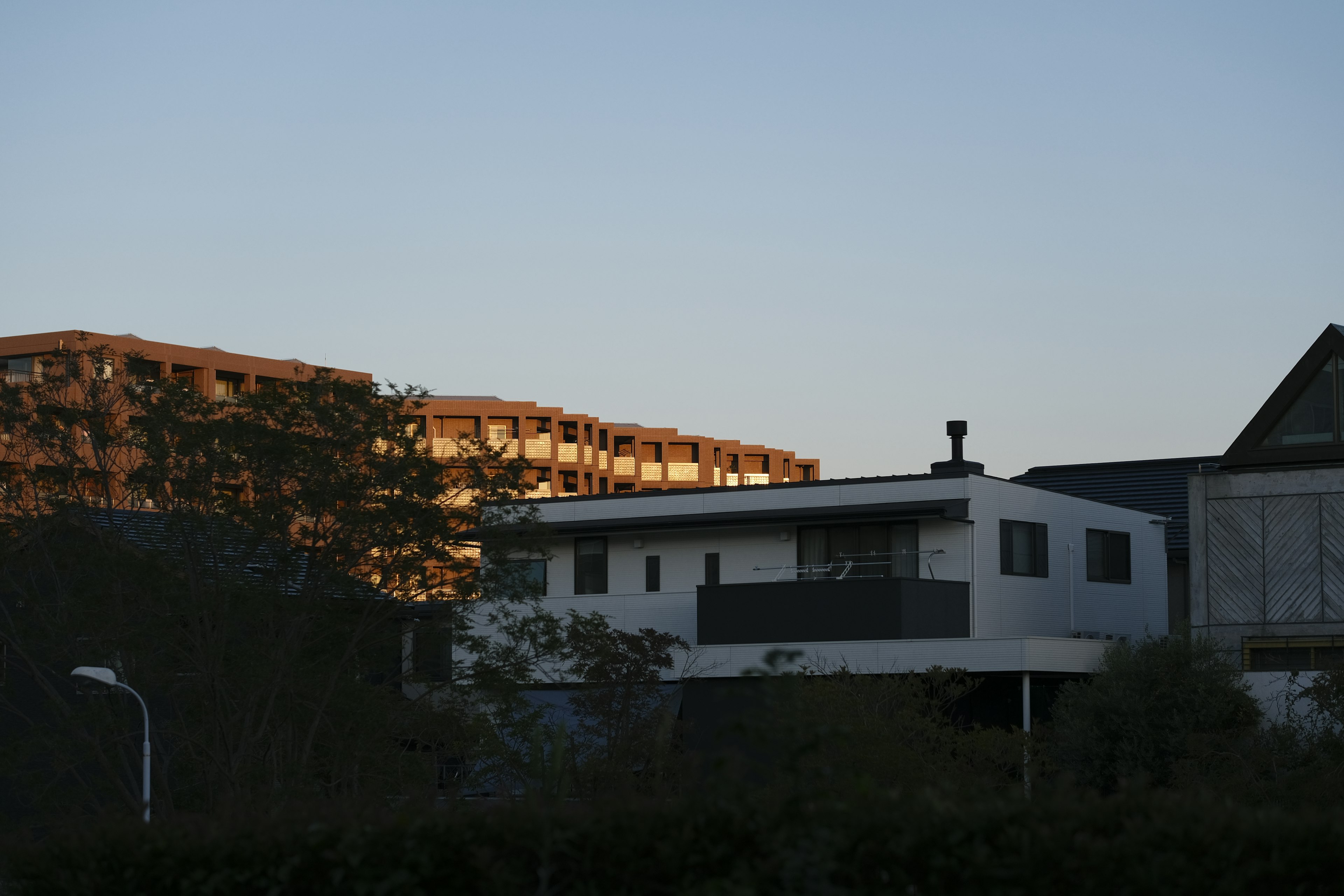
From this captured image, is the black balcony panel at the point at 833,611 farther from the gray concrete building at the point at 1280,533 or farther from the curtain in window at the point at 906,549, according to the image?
the gray concrete building at the point at 1280,533

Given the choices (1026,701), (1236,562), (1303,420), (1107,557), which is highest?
(1303,420)

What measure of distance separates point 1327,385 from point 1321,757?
8.16 metres

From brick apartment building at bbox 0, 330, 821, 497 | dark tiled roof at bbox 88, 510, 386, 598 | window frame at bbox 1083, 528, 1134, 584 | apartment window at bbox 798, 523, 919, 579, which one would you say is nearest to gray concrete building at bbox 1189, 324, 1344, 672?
apartment window at bbox 798, 523, 919, 579

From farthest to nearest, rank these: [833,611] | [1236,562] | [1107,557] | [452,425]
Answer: [452,425] < [1107,557] < [833,611] < [1236,562]

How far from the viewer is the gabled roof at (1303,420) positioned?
30.8 metres

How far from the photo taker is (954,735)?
28672 mm

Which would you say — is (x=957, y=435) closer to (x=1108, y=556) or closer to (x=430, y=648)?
(x=1108, y=556)

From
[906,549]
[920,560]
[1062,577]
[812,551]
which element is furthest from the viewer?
[1062,577]

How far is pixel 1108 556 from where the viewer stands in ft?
137

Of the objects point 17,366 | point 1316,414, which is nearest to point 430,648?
point 1316,414

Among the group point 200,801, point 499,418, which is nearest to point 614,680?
point 200,801

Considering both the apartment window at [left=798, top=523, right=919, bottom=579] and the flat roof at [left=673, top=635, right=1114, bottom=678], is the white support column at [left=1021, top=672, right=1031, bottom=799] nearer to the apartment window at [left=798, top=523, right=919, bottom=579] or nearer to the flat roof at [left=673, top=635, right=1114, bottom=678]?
the flat roof at [left=673, top=635, right=1114, bottom=678]

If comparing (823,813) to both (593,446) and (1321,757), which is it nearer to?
(1321,757)

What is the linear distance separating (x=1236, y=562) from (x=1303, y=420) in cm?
311
